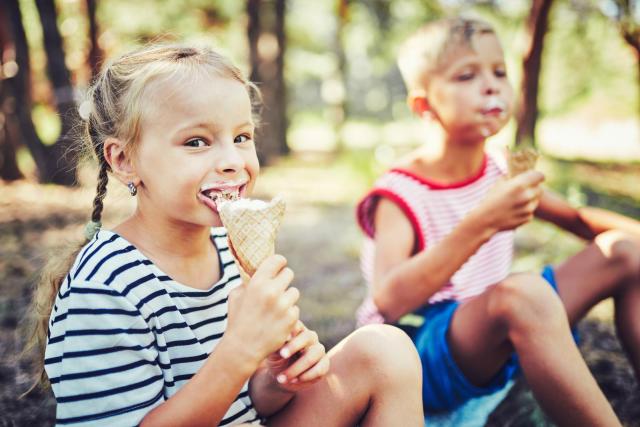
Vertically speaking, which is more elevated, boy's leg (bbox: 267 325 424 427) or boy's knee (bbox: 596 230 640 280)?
boy's knee (bbox: 596 230 640 280)

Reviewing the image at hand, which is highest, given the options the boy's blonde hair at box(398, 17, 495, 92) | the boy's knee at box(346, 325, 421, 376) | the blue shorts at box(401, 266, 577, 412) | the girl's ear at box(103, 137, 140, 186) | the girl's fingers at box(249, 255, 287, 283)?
the boy's blonde hair at box(398, 17, 495, 92)

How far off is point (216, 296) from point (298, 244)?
3888mm

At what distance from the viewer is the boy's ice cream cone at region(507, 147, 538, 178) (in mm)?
1963

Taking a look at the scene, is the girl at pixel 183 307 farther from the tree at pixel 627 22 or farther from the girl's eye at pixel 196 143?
the tree at pixel 627 22

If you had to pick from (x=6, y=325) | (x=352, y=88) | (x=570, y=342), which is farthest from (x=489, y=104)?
(x=352, y=88)

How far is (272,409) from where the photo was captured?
5.02 ft

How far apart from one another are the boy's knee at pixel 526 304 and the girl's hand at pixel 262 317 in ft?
2.62

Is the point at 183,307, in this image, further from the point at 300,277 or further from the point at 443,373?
the point at 300,277

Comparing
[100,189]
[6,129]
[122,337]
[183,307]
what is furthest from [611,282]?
[6,129]

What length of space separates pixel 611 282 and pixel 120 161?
6.08 feet

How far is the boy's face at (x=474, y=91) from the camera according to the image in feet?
6.85

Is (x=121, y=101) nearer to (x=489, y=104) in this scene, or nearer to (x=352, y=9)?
(x=489, y=104)

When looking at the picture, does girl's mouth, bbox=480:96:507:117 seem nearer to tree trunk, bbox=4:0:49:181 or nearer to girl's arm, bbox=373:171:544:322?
girl's arm, bbox=373:171:544:322

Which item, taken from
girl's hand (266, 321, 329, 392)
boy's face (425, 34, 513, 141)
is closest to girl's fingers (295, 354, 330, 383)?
girl's hand (266, 321, 329, 392)
